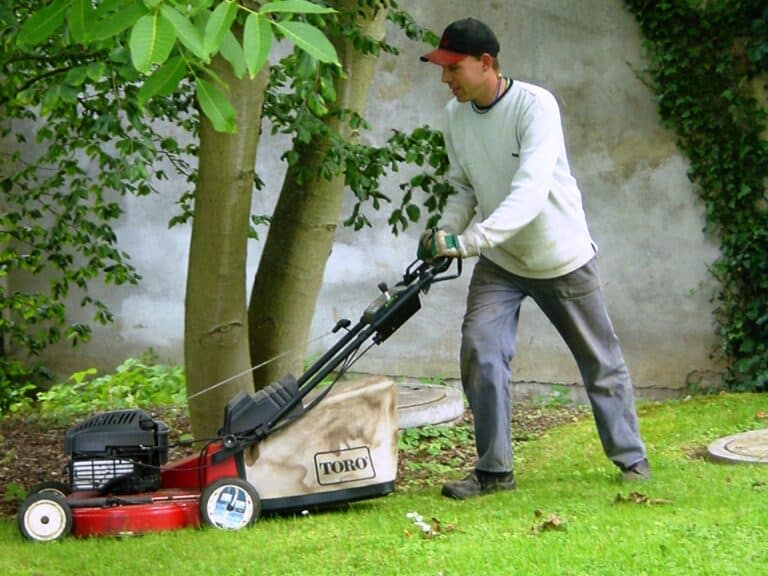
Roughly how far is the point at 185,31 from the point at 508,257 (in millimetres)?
2982

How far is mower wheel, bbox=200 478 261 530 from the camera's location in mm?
5114

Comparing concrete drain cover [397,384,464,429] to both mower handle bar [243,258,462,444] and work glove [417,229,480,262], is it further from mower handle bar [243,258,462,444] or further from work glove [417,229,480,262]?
work glove [417,229,480,262]

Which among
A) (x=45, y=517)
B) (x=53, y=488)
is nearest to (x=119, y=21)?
(x=45, y=517)

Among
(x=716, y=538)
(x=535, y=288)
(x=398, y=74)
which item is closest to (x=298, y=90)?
(x=535, y=288)

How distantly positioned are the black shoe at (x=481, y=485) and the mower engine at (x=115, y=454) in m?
1.30

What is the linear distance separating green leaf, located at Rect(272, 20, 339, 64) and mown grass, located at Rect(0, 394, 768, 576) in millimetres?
1954

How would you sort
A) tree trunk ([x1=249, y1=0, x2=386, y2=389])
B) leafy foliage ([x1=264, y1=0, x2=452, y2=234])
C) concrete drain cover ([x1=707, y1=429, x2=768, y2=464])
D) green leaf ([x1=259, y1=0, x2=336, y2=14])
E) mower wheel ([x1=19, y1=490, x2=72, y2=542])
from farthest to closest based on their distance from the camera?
tree trunk ([x1=249, y1=0, x2=386, y2=389]) → concrete drain cover ([x1=707, y1=429, x2=768, y2=464]) → leafy foliage ([x1=264, y1=0, x2=452, y2=234]) → mower wheel ([x1=19, y1=490, x2=72, y2=542]) → green leaf ([x1=259, y1=0, x2=336, y2=14])

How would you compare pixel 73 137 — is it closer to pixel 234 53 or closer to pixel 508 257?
pixel 508 257

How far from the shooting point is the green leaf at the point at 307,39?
114 inches

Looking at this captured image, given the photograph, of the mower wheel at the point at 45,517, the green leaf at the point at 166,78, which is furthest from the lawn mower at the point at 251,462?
the green leaf at the point at 166,78

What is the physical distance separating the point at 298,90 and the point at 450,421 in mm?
3417

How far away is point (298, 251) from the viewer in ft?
22.7

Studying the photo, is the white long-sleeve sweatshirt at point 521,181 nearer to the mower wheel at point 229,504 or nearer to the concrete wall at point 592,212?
the mower wheel at point 229,504

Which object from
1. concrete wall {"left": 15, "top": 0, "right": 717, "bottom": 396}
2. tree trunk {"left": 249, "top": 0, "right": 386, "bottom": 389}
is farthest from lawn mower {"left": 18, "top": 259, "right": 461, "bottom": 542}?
concrete wall {"left": 15, "top": 0, "right": 717, "bottom": 396}
